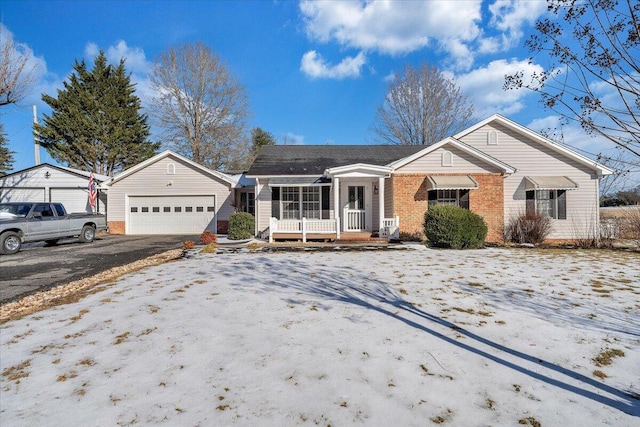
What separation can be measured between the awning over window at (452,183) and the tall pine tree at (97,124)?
93.1 ft

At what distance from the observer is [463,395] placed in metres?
2.79

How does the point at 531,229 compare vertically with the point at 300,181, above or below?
below

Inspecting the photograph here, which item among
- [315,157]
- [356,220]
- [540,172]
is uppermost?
[315,157]

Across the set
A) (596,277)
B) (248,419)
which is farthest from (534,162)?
(248,419)

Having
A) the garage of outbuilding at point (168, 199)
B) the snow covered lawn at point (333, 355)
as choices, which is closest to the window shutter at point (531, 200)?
the snow covered lawn at point (333, 355)

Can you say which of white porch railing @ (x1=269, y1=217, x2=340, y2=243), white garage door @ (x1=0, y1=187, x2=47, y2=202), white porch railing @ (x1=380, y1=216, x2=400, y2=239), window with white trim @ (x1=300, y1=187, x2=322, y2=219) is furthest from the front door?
white garage door @ (x1=0, y1=187, x2=47, y2=202)

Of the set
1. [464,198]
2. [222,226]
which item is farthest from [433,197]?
A: [222,226]

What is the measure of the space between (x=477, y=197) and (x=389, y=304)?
10478mm

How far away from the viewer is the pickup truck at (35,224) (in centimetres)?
1148

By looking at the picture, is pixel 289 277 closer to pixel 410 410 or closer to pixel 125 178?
pixel 410 410

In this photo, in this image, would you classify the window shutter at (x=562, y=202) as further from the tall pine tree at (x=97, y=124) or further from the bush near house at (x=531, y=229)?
Answer: the tall pine tree at (x=97, y=124)

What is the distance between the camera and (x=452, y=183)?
43.2 ft

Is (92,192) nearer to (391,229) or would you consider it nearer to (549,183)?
(391,229)

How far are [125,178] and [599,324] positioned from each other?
21.5 m
